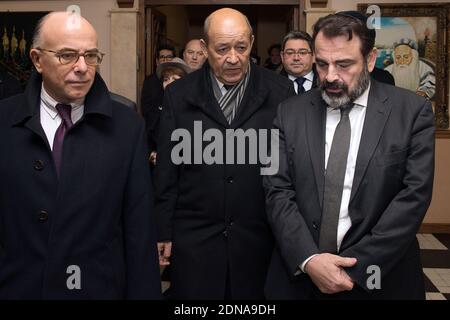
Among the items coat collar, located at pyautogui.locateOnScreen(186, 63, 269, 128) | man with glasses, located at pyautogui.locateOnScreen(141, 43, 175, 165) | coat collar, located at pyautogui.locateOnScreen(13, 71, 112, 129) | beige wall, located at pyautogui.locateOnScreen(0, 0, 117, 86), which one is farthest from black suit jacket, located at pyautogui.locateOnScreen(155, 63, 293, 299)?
beige wall, located at pyautogui.locateOnScreen(0, 0, 117, 86)

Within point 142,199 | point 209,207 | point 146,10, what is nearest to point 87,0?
point 146,10

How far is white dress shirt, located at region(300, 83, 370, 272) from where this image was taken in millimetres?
2154

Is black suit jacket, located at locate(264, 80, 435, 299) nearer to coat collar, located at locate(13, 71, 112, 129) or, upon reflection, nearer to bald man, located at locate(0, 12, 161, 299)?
bald man, located at locate(0, 12, 161, 299)

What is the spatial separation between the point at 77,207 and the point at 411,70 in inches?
214

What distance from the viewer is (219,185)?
2549mm

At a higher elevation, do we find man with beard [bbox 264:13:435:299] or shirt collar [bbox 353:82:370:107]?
shirt collar [bbox 353:82:370:107]

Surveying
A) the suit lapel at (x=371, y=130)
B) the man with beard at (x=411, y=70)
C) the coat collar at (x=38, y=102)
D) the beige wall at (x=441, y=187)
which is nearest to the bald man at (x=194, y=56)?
→ the man with beard at (x=411, y=70)

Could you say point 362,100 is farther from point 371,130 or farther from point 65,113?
point 65,113

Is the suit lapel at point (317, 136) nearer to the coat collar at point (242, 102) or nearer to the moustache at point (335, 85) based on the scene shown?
the moustache at point (335, 85)

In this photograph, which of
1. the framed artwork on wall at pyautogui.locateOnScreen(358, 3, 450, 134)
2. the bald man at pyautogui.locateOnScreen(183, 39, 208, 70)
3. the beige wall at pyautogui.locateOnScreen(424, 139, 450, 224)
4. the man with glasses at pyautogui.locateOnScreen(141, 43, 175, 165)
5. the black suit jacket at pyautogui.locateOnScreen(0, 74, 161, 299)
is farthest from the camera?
the beige wall at pyautogui.locateOnScreen(424, 139, 450, 224)

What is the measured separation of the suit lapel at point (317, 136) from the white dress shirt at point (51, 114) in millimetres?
831

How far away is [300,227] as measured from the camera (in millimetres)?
2160

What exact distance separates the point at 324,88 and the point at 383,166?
14.3 inches

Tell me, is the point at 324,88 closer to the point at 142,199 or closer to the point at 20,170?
the point at 142,199
